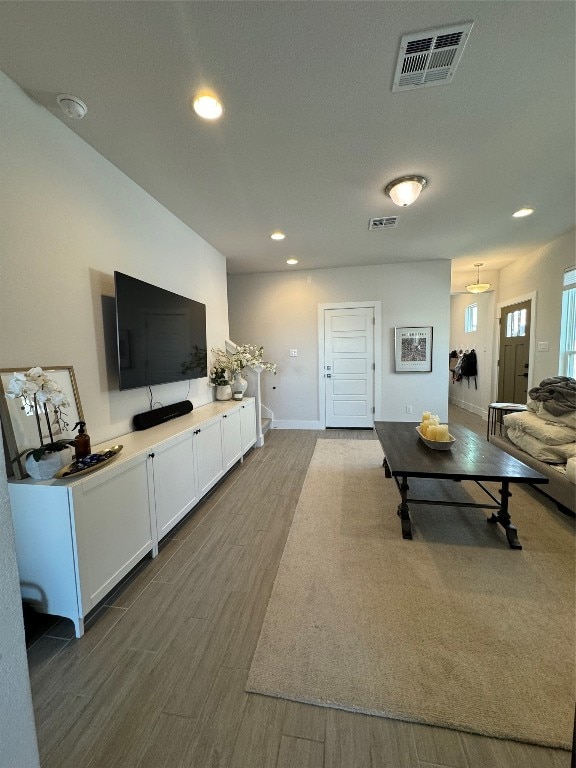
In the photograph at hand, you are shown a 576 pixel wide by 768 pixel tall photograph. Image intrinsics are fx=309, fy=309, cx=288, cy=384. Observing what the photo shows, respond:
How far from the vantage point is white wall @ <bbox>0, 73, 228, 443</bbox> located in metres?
1.57

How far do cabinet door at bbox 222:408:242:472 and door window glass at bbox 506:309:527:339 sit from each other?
454 cm

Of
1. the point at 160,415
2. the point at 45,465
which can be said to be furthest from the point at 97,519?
the point at 160,415

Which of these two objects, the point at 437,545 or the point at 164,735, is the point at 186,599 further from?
the point at 437,545

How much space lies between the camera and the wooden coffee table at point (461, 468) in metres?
1.95

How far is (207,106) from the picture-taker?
171 centimetres

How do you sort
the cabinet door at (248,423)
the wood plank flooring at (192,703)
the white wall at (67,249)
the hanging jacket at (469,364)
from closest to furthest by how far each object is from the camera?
the wood plank flooring at (192,703), the white wall at (67,249), the cabinet door at (248,423), the hanging jacket at (469,364)

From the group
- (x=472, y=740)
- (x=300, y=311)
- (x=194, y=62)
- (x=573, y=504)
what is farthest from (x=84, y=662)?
(x=300, y=311)

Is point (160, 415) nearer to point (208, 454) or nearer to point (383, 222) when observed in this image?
Result: point (208, 454)

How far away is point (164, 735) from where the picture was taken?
42.4 inches

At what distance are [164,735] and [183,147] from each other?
9.73 ft

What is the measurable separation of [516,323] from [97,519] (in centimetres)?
A: 601

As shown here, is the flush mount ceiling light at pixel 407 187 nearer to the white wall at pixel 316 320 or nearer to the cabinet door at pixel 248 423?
the white wall at pixel 316 320

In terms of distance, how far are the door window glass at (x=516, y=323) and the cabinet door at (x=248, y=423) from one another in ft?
14.1

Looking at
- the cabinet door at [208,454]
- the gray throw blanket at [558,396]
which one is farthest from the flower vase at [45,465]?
the gray throw blanket at [558,396]
